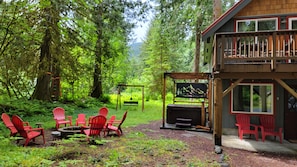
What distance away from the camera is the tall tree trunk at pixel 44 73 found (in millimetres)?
13500

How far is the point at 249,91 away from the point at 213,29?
2.97 meters

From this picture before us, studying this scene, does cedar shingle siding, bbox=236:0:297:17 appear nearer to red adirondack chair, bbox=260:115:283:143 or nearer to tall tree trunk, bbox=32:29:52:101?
red adirondack chair, bbox=260:115:283:143

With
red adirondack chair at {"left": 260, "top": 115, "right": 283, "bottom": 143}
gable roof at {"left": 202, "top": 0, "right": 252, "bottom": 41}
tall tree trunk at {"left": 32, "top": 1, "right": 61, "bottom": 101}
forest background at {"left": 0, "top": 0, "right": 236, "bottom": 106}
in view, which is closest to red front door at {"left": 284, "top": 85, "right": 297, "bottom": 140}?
red adirondack chair at {"left": 260, "top": 115, "right": 283, "bottom": 143}

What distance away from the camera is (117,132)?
30.3ft

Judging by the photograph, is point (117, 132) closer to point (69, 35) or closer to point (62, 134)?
point (62, 134)

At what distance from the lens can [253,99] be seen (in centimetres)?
1006

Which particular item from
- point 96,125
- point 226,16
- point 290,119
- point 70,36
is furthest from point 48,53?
point 290,119

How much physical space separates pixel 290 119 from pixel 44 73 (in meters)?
12.2

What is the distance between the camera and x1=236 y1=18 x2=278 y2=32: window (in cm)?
993

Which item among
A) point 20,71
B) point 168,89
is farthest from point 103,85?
point 20,71

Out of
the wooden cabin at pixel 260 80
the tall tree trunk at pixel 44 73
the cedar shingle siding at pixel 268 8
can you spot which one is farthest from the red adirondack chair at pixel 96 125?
the cedar shingle siding at pixel 268 8

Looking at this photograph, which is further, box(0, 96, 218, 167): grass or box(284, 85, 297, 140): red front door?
box(284, 85, 297, 140): red front door

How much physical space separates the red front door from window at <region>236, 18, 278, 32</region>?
8.79ft

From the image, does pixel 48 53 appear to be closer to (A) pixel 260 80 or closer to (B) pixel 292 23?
(A) pixel 260 80
